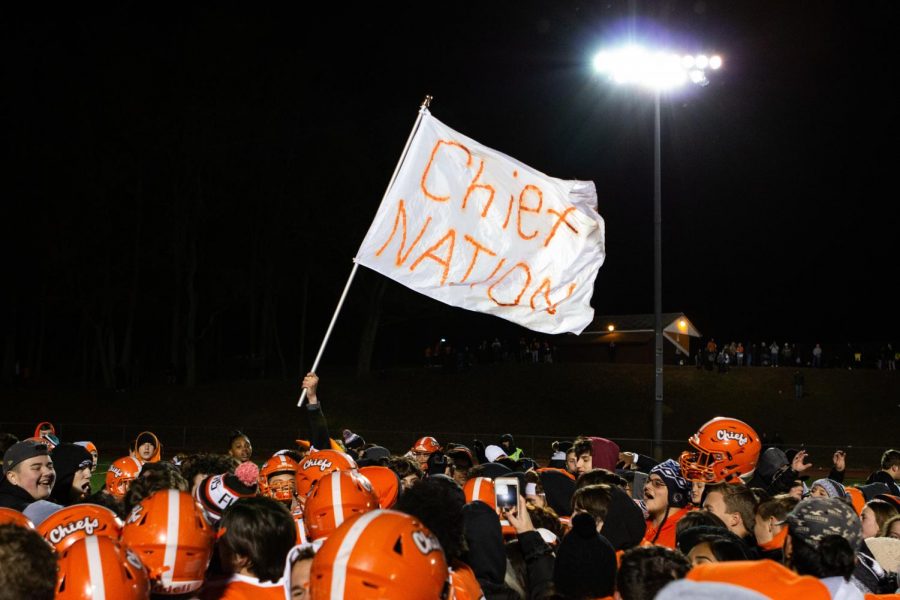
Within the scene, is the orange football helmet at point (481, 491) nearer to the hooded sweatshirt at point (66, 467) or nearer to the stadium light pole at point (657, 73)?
the hooded sweatshirt at point (66, 467)

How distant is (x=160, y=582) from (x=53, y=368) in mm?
79627

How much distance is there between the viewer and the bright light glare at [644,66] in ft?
67.8

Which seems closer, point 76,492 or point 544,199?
point 76,492

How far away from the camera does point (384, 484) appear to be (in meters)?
5.84

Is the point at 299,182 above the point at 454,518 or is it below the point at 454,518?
above

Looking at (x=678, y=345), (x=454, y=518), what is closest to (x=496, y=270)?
(x=454, y=518)

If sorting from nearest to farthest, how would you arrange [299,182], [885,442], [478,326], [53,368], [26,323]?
[885,442]
[299,182]
[26,323]
[53,368]
[478,326]

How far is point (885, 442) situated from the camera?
39.9 meters

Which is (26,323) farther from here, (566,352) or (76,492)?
(76,492)

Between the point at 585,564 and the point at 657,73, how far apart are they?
18.5 m

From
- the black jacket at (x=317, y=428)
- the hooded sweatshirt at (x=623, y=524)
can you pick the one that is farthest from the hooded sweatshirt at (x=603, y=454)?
the hooded sweatshirt at (x=623, y=524)

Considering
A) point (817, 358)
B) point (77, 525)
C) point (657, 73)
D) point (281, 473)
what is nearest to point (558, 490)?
point (281, 473)

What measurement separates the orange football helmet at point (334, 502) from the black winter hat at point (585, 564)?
3.60ft

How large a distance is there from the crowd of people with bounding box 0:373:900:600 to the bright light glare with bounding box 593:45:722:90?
1448 cm
